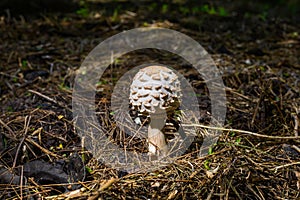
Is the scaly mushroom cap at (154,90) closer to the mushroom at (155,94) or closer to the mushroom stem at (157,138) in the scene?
the mushroom at (155,94)

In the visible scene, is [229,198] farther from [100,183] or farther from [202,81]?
[202,81]

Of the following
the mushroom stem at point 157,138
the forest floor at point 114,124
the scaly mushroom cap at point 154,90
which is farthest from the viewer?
the mushroom stem at point 157,138

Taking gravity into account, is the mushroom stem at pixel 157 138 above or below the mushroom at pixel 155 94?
below

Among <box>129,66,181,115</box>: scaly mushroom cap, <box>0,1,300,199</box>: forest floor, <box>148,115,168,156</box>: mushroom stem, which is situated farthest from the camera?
<box>148,115,168,156</box>: mushroom stem

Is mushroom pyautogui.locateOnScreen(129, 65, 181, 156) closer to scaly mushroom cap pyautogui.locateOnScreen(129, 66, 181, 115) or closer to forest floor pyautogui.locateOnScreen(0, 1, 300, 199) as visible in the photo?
scaly mushroom cap pyautogui.locateOnScreen(129, 66, 181, 115)

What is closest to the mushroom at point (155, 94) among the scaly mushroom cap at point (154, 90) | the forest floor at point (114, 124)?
the scaly mushroom cap at point (154, 90)

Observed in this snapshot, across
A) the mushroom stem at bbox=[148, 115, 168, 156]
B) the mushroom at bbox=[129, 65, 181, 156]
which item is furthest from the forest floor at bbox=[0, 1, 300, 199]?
the mushroom at bbox=[129, 65, 181, 156]

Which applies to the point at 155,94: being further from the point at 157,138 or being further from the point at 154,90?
the point at 157,138

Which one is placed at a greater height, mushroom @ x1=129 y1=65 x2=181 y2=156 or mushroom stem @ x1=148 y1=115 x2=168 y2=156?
mushroom @ x1=129 y1=65 x2=181 y2=156
